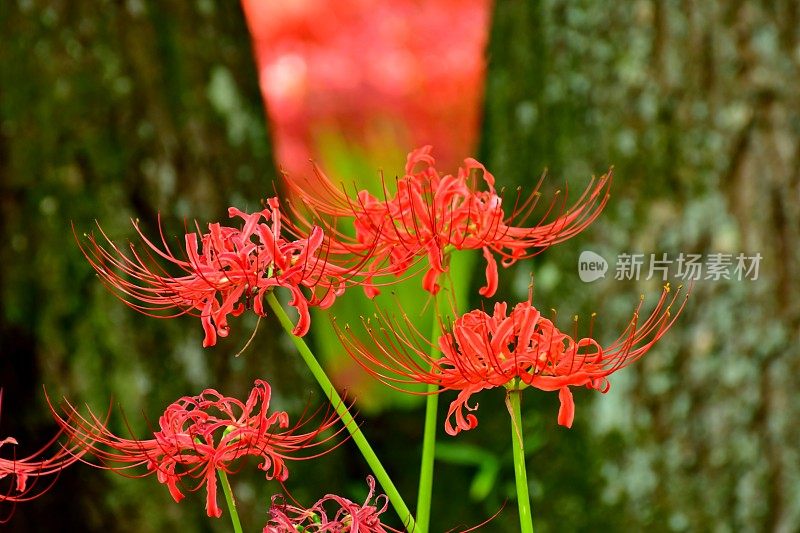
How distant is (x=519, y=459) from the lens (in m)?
0.37

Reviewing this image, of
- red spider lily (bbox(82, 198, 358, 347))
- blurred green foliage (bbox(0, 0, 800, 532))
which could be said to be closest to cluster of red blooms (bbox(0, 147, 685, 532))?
red spider lily (bbox(82, 198, 358, 347))

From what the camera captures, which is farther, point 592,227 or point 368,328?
point 592,227

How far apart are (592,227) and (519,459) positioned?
3.21ft

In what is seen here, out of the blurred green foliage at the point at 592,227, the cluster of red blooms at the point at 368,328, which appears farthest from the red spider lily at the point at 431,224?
the blurred green foliage at the point at 592,227

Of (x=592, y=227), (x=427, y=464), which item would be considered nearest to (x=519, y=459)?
(x=427, y=464)

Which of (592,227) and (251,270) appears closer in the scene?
(251,270)

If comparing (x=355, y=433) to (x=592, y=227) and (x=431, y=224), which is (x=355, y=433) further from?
(x=592, y=227)

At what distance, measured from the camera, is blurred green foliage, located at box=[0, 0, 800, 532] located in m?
1.25

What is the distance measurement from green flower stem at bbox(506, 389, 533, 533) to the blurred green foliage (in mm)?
875

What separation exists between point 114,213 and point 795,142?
0.86 meters

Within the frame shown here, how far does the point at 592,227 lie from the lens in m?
1.32

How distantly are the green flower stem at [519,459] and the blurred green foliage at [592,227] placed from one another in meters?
0.88

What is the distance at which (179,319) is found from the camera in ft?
4.05

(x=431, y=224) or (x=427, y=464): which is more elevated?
(x=431, y=224)
